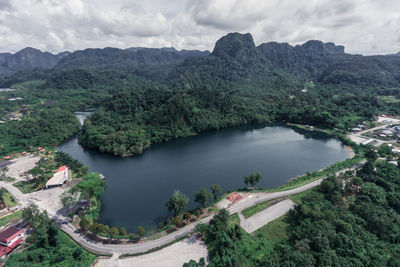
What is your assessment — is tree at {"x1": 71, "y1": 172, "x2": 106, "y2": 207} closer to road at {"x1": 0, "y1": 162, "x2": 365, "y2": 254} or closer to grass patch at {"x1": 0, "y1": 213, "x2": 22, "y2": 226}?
road at {"x1": 0, "y1": 162, "x2": 365, "y2": 254}

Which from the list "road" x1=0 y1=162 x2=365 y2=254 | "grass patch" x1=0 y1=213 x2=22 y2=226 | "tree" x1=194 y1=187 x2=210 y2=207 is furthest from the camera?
"tree" x1=194 y1=187 x2=210 y2=207

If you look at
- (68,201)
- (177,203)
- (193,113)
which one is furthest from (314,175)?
(193,113)

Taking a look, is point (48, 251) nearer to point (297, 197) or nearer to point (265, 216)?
point (265, 216)

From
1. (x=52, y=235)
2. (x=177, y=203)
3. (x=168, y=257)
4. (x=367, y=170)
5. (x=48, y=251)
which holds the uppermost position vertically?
(x=367, y=170)

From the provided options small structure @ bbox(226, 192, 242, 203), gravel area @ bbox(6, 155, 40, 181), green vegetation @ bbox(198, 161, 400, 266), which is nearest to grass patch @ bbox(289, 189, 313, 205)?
green vegetation @ bbox(198, 161, 400, 266)

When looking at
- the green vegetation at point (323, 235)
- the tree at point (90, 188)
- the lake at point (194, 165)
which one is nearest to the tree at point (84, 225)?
the lake at point (194, 165)

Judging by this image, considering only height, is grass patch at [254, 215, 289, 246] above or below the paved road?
below
